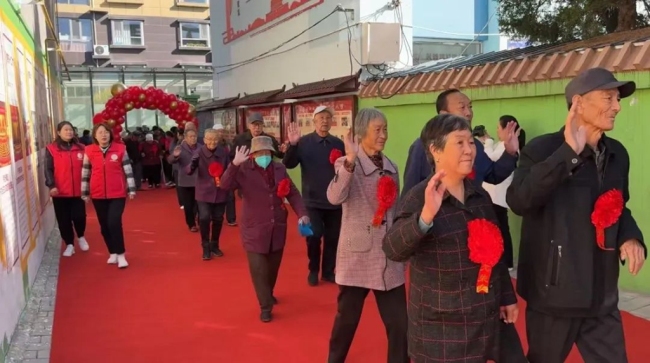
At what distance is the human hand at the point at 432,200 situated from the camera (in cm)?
204

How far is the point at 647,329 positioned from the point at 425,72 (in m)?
4.38

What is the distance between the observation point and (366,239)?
3.30 m

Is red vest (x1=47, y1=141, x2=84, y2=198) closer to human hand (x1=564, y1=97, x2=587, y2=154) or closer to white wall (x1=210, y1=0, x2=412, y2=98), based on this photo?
white wall (x1=210, y1=0, x2=412, y2=98)

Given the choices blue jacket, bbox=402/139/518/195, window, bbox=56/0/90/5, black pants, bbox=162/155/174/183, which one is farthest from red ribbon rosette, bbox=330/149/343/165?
window, bbox=56/0/90/5

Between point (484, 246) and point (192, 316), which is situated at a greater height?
point (484, 246)

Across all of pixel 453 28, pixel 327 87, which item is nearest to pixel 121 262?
pixel 327 87

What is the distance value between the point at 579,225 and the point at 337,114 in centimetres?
749

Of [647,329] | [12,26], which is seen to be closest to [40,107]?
[12,26]

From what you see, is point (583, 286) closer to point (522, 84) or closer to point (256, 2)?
point (522, 84)

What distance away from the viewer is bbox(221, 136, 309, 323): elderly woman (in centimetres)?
455

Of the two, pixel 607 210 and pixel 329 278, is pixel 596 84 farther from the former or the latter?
pixel 329 278

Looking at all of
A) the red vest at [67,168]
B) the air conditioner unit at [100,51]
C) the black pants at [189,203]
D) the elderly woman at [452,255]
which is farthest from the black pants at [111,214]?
the air conditioner unit at [100,51]

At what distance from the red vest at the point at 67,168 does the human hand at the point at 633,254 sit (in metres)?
6.06

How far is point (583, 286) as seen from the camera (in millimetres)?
2328
